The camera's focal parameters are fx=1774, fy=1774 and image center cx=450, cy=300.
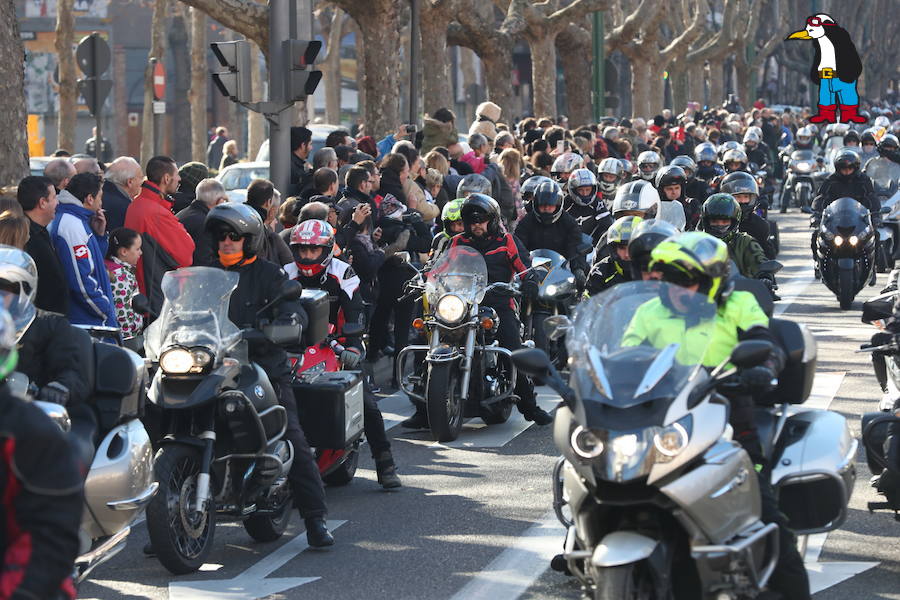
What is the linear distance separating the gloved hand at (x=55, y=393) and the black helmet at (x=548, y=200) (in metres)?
7.07

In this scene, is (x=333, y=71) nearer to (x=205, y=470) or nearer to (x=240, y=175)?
(x=240, y=175)

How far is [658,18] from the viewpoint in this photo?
48.5 m

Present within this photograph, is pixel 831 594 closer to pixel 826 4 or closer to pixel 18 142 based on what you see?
pixel 18 142

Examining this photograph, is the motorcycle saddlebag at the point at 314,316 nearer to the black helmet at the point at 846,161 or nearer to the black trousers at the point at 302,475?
the black trousers at the point at 302,475

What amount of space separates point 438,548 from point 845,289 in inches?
407

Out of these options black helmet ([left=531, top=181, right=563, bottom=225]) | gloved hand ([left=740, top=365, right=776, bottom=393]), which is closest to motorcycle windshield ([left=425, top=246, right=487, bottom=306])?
black helmet ([left=531, top=181, right=563, bottom=225])

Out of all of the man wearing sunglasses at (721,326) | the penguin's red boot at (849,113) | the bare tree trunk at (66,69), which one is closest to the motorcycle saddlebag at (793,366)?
the man wearing sunglasses at (721,326)

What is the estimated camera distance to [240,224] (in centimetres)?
799

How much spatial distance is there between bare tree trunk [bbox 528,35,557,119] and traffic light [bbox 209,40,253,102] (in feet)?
77.3

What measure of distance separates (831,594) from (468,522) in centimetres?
207

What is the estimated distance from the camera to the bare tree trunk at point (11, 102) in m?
12.8

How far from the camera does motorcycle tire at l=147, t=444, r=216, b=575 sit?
717 cm

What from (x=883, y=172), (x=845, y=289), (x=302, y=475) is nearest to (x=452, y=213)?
(x=302, y=475)

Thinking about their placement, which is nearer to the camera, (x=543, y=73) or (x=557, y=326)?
(x=557, y=326)
